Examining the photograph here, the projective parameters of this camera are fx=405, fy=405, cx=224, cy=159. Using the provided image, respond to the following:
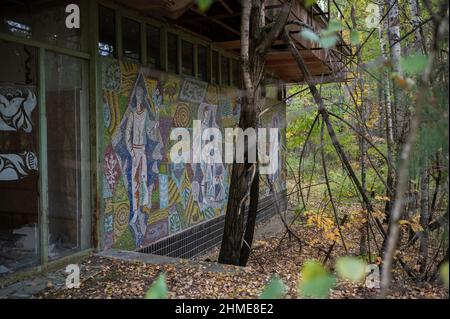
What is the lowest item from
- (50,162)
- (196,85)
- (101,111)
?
(50,162)

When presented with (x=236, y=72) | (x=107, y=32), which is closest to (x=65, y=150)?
(x=107, y=32)

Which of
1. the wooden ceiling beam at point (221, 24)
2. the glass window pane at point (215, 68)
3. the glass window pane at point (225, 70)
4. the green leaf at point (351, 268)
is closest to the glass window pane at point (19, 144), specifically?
the wooden ceiling beam at point (221, 24)

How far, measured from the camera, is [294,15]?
7.04 meters

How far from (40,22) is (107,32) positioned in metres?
1.03

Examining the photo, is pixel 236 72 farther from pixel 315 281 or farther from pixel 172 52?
pixel 315 281

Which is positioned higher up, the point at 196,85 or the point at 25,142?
the point at 196,85

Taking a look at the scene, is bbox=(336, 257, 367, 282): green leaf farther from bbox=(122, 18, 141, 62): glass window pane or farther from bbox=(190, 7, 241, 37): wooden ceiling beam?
bbox=(190, 7, 241, 37): wooden ceiling beam

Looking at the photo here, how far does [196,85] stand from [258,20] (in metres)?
2.79

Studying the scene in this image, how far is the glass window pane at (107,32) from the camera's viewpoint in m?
5.65

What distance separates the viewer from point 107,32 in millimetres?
5789

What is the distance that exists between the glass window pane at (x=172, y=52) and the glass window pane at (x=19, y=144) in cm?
281
